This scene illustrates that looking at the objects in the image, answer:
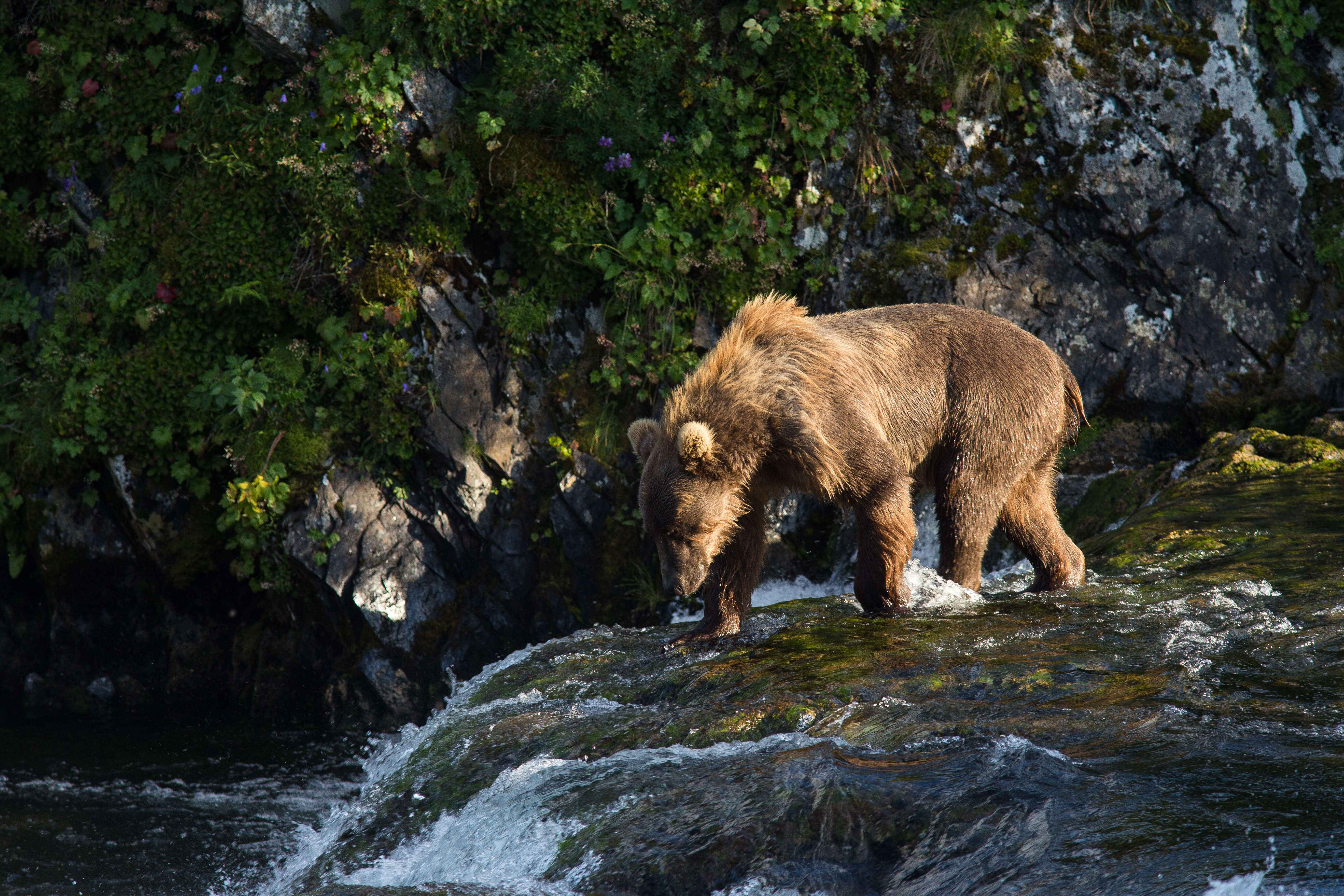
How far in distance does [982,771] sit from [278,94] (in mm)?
8114

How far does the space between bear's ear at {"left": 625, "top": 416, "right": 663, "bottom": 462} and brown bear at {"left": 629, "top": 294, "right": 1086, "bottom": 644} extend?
0.04ft

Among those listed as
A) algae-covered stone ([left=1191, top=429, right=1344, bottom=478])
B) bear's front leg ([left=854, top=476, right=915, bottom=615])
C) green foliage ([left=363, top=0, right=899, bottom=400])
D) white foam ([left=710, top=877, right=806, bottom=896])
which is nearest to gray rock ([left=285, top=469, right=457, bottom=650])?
green foliage ([left=363, top=0, right=899, bottom=400])

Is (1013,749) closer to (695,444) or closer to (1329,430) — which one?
(695,444)

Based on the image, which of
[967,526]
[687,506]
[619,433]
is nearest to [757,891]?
[687,506]

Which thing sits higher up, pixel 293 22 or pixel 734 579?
pixel 293 22

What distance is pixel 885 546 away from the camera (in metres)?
5.38

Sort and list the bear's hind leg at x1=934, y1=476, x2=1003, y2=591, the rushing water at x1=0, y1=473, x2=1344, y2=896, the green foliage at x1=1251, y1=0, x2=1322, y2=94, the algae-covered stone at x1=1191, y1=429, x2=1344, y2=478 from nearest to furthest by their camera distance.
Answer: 1. the rushing water at x1=0, y1=473, x2=1344, y2=896
2. the bear's hind leg at x1=934, y1=476, x2=1003, y2=591
3. the algae-covered stone at x1=1191, y1=429, x2=1344, y2=478
4. the green foliage at x1=1251, y1=0, x2=1322, y2=94

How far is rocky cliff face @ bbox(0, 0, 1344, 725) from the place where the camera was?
8289mm

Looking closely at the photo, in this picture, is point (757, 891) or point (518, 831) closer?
point (757, 891)

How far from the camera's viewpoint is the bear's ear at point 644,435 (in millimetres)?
5629

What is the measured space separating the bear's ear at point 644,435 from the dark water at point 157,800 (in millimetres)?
3110

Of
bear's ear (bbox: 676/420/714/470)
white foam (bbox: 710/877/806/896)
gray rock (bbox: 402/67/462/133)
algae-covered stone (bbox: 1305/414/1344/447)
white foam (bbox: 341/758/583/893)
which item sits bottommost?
white foam (bbox: 710/877/806/896)

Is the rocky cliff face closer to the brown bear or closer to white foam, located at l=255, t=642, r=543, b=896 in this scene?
white foam, located at l=255, t=642, r=543, b=896

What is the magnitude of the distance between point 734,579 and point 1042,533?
2.05 meters
